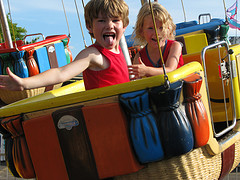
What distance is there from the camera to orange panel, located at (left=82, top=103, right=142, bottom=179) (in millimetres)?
1582

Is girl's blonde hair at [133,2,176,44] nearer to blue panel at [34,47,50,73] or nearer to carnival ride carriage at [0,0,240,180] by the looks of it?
carnival ride carriage at [0,0,240,180]

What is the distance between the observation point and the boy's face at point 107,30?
1.94 metres

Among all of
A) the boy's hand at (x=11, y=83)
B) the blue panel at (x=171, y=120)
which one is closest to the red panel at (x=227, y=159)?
the blue panel at (x=171, y=120)

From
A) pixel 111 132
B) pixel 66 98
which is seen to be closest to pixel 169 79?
pixel 111 132

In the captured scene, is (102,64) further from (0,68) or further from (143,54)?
(0,68)

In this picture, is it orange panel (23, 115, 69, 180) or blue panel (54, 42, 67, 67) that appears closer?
orange panel (23, 115, 69, 180)

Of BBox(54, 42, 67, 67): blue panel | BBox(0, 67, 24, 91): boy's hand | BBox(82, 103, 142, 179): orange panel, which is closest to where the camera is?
BBox(0, 67, 24, 91): boy's hand

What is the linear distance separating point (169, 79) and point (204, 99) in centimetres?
35

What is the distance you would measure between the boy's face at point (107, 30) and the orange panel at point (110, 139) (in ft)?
1.69

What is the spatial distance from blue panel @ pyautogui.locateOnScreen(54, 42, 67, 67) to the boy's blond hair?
3.71 metres

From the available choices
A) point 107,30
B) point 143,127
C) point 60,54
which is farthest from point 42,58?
point 143,127

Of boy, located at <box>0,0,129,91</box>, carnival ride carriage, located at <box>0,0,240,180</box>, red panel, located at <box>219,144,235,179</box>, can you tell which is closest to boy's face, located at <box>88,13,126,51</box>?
boy, located at <box>0,0,129,91</box>

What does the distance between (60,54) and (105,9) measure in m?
3.95

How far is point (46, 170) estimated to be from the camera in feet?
5.66
